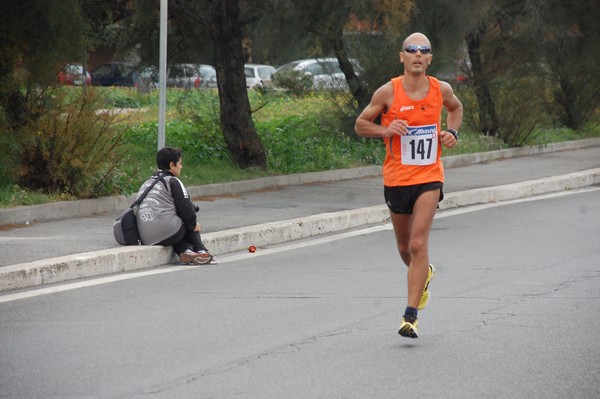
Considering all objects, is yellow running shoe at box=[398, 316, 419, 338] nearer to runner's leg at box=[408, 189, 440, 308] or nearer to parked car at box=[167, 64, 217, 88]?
runner's leg at box=[408, 189, 440, 308]

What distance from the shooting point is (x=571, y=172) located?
2188cm

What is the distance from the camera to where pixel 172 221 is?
11422 mm

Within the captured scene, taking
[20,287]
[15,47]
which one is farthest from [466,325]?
[15,47]

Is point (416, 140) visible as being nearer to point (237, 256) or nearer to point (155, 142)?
point (237, 256)

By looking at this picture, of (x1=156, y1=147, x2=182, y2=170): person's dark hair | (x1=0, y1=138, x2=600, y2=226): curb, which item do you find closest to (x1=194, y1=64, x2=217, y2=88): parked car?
(x1=0, y1=138, x2=600, y2=226): curb

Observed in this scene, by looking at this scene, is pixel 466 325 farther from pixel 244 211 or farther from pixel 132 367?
pixel 244 211

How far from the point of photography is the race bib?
8125 millimetres

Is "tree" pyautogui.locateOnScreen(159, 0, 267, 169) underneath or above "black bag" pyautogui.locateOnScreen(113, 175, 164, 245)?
above

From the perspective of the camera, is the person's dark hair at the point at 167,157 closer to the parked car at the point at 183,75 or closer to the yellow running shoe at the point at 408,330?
the yellow running shoe at the point at 408,330

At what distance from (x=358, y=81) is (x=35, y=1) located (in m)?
9.84

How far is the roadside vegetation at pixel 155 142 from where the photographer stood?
14914 mm

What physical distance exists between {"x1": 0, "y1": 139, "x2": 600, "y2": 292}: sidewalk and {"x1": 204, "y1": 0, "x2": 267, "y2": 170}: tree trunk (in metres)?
1.04

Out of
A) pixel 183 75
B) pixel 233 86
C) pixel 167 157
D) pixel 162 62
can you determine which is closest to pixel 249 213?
pixel 162 62

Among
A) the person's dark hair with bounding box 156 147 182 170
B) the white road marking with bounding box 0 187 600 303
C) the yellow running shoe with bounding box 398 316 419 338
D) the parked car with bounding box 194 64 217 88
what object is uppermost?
the parked car with bounding box 194 64 217 88
